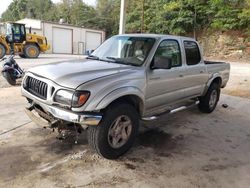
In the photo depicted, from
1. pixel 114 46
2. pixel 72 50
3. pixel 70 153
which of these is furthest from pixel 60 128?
pixel 72 50

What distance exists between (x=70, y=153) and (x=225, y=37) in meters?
26.5

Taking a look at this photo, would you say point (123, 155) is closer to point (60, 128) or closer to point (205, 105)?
point (60, 128)

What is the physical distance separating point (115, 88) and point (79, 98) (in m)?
0.54

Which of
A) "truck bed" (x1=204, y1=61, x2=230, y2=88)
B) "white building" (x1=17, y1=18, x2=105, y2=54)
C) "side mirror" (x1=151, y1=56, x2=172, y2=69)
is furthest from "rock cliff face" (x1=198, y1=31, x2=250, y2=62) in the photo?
"side mirror" (x1=151, y1=56, x2=172, y2=69)

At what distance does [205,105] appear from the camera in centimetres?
652

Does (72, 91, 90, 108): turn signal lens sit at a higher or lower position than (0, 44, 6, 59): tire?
higher

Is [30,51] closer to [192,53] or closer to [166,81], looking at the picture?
[192,53]

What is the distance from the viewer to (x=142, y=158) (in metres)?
4.06

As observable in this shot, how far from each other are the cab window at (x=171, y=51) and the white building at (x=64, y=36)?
25.5 meters

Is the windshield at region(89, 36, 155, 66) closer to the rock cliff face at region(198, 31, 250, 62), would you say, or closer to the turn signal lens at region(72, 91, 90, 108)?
the turn signal lens at region(72, 91, 90, 108)

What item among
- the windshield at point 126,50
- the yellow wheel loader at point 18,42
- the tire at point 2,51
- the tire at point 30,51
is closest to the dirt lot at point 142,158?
the windshield at point 126,50

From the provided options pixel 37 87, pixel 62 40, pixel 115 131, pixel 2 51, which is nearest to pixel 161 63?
pixel 115 131

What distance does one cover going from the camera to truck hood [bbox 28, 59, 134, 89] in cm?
352

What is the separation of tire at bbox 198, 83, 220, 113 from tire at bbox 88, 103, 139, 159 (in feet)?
9.47
